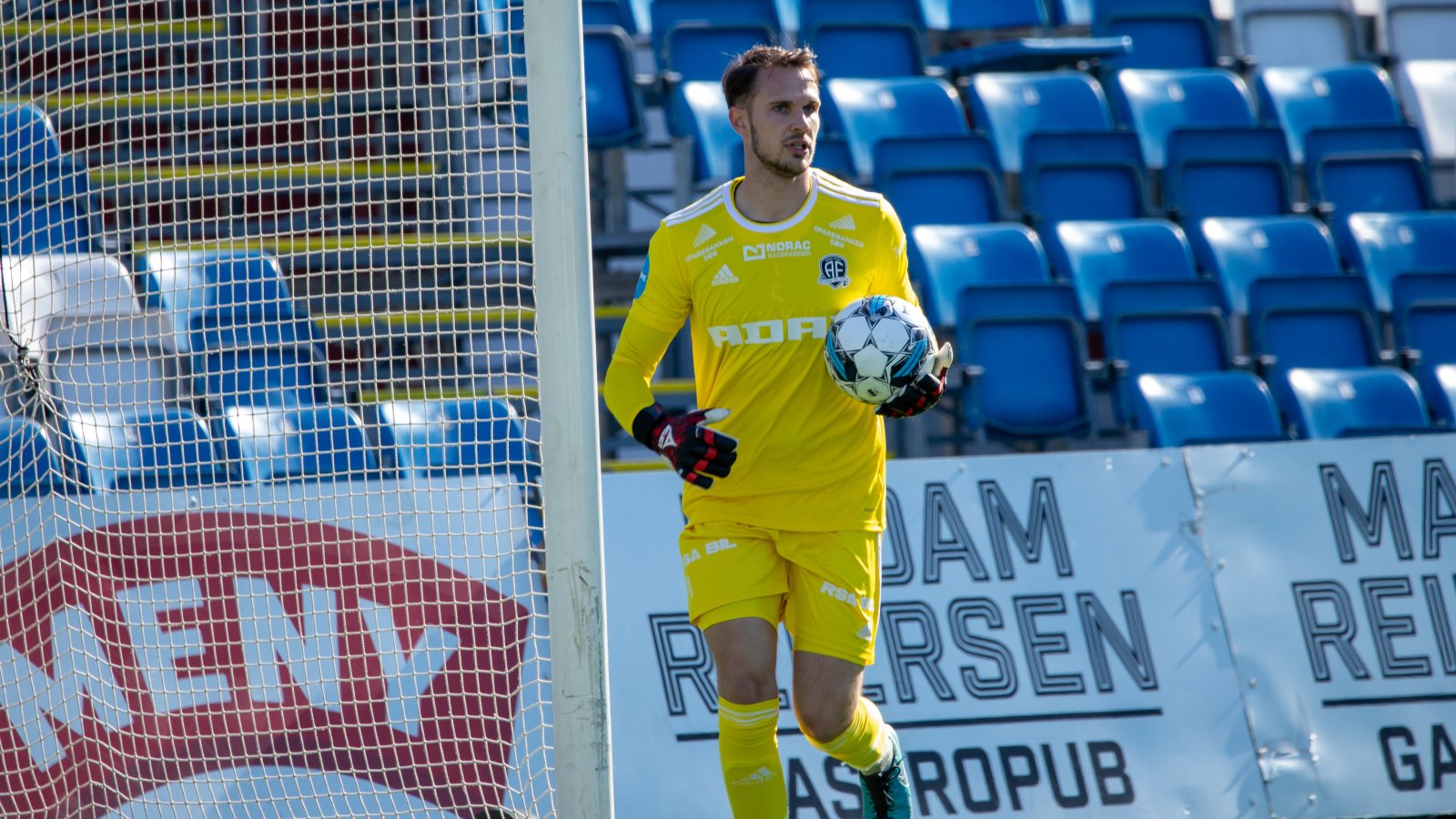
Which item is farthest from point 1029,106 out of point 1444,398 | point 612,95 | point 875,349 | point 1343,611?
Result: point 875,349

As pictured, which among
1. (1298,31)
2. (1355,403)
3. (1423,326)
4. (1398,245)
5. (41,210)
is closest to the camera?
(41,210)

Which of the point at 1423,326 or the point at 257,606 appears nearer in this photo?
the point at 257,606

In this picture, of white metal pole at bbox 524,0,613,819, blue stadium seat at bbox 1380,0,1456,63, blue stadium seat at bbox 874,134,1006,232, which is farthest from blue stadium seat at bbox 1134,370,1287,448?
blue stadium seat at bbox 1380,0,1456,63

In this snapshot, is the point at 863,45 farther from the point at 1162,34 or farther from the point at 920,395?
the point at 920,395

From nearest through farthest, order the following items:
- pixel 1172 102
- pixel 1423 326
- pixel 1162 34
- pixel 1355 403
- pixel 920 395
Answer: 1. pixel 920 395
2. pixel 1355 403
3. pixel 1423 326
4. pixel 1172 102
5. pixel 1162 34

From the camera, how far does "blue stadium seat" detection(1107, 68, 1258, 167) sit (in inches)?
330

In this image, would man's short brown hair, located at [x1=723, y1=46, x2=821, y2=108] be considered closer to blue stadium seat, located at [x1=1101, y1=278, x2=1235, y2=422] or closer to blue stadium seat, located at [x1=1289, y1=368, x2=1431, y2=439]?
blue stadium seat, located at [x1=1101, y1=278, x2=1235, y2=422]

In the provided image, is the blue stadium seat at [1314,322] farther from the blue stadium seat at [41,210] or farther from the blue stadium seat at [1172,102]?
the blue stadium seat at [41,210]

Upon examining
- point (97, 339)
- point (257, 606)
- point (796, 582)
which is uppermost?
point (97, 339)

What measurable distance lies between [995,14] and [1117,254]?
2.37m

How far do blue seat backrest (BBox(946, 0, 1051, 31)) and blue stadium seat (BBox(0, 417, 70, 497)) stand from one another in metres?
6.02

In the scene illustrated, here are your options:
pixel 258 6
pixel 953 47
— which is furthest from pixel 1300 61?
pixel 258 6

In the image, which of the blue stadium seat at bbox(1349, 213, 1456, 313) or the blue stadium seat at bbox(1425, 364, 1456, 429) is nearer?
the blue stadium seat at bbox(1425, 364, 1456, 429)

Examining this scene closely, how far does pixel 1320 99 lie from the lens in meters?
8.77
